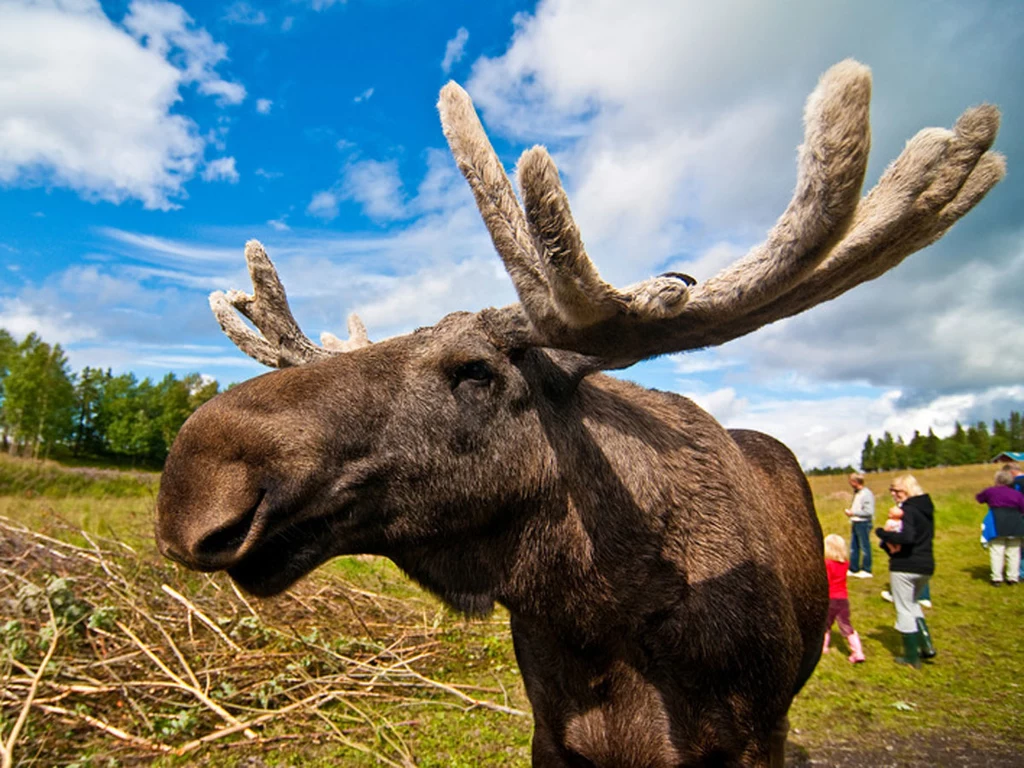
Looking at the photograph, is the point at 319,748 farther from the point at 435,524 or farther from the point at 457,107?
the point at 457,107

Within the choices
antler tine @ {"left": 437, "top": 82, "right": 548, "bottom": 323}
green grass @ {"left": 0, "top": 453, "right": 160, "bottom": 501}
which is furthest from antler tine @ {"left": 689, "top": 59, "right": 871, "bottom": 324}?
green grass @ {"left": 0, "top": 453, "right": 160, "bottom": 501}

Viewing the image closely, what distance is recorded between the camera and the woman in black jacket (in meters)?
7.28

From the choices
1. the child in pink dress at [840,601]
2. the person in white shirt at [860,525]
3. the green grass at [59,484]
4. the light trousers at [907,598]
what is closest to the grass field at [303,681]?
the child in pink dress at [840,601]

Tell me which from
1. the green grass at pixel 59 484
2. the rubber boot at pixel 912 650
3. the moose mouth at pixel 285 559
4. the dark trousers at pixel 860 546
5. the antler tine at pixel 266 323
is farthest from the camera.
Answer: the green grass at pixel 59 484

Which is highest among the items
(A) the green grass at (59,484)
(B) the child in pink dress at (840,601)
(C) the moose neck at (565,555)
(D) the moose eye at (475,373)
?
(D) the moose eye at (475,373)

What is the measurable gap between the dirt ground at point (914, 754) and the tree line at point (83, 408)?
55.2m

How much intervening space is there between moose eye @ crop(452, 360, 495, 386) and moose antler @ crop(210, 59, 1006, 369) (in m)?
0.21

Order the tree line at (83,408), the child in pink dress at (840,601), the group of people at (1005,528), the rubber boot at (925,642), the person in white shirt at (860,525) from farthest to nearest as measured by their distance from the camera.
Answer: the tree line at (83,408) → the person in white shirt at (860,525) → the group of people at (1005,528) → the child in pink dress at (840,601) → the rubber boot at (925,642)

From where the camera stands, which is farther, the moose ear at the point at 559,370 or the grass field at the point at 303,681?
the grass field at the point at 303,681

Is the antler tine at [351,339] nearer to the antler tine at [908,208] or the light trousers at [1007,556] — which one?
the antler tine at [908,208]

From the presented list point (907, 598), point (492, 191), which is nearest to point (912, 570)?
point (907, 598)

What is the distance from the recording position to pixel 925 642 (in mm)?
7656

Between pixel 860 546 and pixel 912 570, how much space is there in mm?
5426

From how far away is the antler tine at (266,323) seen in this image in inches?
131
